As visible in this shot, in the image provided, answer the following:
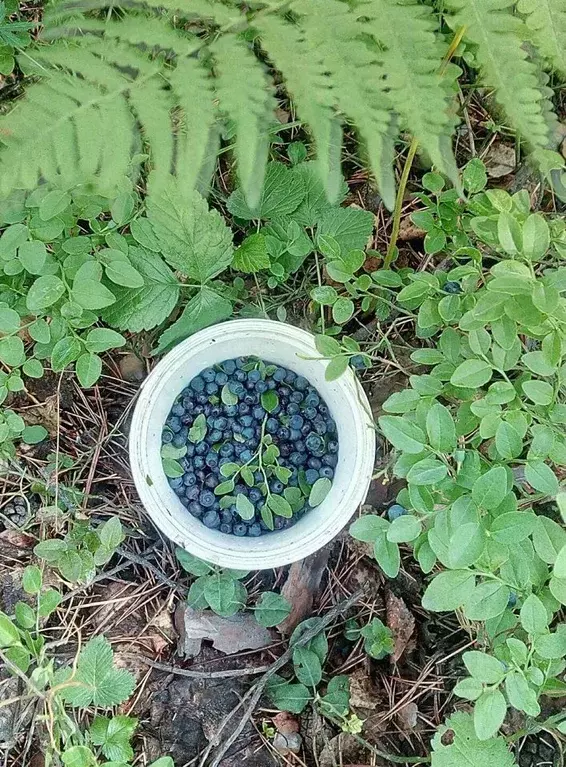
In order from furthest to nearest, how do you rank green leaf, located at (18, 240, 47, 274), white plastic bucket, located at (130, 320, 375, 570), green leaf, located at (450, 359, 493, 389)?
white plastic bucket, located at (130, 320, 375, 570) < green leaf, located at (18, 240, 47, 274) < green leaf, located at (450, 359, 493, 389)

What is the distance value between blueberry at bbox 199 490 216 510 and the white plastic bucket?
0.04m

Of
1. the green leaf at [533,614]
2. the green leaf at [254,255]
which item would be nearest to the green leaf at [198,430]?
the green leaf at [254,255]

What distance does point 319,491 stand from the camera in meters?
1.50

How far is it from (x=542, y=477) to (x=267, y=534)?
0.67 m

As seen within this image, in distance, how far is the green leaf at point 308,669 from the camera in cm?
156

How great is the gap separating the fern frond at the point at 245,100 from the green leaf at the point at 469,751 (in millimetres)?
934

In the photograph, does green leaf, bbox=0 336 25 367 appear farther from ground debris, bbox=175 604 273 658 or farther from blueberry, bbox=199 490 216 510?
ground debris, bbox=175 604 273 658

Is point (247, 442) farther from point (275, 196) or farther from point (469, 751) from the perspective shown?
point (469, 751)

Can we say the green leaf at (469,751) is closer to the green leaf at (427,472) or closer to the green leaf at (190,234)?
the green leaf at (427,472)

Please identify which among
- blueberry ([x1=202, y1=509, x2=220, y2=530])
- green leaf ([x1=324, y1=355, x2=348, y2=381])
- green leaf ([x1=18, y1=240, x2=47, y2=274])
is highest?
green leaf ([x1=18, y1=240, x2=47, y2=274])

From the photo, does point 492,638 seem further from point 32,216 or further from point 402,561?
point 32,216

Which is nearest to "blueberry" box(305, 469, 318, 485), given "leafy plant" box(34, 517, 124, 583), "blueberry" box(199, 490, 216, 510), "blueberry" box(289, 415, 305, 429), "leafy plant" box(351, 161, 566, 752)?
"blueberry" box(289, 415, 305, 429)

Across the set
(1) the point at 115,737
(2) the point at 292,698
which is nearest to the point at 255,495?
(2) the point at 292,698

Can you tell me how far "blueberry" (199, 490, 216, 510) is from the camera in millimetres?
1586
